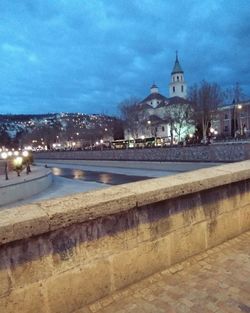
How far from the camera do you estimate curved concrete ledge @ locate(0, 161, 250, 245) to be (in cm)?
244

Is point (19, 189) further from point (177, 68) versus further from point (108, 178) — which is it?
point (177, 68)

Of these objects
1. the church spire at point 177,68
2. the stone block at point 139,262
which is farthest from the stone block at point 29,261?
the church spire at point 177,68

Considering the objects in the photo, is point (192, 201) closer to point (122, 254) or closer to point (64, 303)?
point (122, 254)

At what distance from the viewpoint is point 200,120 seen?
195ft

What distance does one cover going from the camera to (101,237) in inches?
115

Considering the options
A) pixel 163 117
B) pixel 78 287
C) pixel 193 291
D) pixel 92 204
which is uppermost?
pixel 163 117

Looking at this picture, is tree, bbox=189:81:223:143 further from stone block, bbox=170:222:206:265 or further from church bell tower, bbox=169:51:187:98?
church bell tower, bbox=169:51:187:98

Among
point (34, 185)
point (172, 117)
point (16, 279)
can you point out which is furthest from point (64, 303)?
point (172, 117)

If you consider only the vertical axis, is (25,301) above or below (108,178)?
above

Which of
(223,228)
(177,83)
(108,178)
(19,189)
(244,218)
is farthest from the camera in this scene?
(177,83)

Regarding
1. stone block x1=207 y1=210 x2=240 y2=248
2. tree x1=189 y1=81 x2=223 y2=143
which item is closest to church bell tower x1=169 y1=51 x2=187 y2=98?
tree x1=189 y1=81 x2=223 y2=143

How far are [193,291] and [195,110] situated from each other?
58.4 metres

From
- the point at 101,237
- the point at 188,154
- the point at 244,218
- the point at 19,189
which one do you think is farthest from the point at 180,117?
the point at 101,237

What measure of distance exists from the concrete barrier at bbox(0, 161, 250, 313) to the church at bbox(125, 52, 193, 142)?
216 feet
